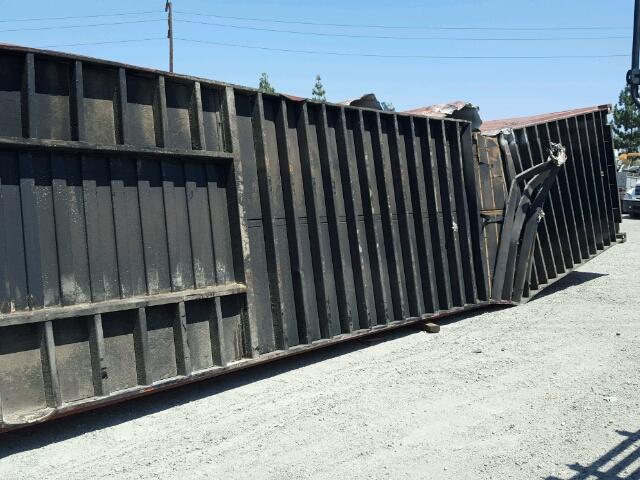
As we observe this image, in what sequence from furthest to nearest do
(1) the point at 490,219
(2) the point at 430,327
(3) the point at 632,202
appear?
(3) the point at 632,202 → (1) the point at 490,219 → (2) the point at 430,327

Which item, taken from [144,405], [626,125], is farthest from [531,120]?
[626,125]

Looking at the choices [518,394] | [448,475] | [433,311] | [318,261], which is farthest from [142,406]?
[433,311]

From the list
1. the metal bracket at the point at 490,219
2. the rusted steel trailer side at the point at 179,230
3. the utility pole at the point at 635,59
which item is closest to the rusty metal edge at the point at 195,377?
the rusted steel trailer side at the point at 179,230

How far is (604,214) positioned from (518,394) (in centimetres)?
798

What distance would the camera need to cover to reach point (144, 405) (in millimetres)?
5699

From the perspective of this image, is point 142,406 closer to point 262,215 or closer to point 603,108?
point 262,215

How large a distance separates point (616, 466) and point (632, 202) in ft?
84.5

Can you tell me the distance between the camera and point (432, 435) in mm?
4848

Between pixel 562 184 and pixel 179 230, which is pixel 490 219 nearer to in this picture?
pixel 562 184

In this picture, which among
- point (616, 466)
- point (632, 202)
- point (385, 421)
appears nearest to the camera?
point (616, 466)

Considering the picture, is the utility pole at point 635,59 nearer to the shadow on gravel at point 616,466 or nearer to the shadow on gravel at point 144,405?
the shadow on gravel at point 616,466

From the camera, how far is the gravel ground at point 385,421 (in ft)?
14.2


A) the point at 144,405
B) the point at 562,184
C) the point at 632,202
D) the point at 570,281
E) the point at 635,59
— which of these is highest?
the point at 632,202

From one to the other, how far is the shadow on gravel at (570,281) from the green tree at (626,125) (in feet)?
134
